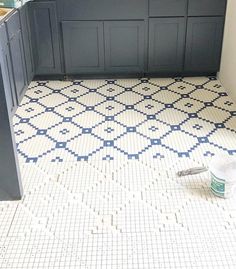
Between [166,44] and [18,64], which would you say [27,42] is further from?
[166,44]

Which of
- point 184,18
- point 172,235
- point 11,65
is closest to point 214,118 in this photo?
point 184,18

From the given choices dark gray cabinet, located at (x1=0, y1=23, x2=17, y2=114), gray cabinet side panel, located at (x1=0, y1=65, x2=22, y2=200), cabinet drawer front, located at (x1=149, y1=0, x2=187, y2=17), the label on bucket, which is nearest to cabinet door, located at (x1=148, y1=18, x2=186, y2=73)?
cabinet drawer front, located at (x1=149, y1=0, x2=187, y2=17)

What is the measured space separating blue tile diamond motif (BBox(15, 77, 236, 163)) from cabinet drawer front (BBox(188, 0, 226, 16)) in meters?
0.61

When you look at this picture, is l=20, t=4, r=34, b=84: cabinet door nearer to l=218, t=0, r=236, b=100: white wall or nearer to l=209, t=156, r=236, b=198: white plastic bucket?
l=218, t=0, r=236, b=100: white wall

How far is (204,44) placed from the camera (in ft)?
11.5

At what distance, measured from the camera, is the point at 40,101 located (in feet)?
10.6

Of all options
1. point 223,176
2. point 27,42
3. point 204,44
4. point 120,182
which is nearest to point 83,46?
point 27,42

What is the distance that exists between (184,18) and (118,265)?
2440 mm

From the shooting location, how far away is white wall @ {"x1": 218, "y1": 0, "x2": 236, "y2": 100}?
3180 millimetres

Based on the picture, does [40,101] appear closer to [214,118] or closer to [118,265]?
[214,118]

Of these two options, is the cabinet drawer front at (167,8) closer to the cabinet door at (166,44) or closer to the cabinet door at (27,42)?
the cabinet door at (166,44)

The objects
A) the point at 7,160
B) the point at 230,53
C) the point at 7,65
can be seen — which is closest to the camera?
the point at 7,160

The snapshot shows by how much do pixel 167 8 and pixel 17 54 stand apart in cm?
137

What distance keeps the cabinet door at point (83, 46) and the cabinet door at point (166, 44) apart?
0.48 m
